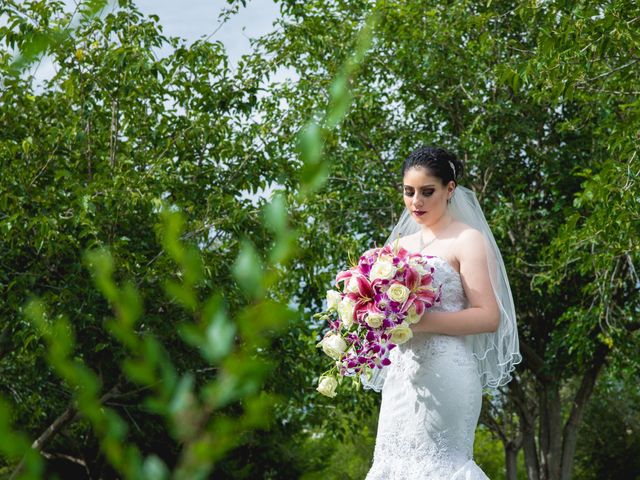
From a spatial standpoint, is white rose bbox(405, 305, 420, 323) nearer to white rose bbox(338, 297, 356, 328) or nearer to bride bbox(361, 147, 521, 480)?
bride bbox(361, 147, 521, 480)

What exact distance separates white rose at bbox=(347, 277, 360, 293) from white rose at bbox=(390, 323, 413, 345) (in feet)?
0.65

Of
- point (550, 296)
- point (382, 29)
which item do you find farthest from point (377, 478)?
point (550, 296)

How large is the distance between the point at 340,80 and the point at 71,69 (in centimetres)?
820

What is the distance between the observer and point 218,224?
773cm

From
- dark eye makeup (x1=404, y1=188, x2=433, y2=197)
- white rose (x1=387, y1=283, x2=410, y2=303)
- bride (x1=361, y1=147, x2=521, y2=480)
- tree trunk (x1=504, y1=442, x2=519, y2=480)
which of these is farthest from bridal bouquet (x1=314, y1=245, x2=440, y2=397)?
tree trunk (x1=504, y1=442, x2=519, y2=480)

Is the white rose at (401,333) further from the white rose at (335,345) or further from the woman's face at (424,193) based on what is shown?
the woman's face at (424,193)

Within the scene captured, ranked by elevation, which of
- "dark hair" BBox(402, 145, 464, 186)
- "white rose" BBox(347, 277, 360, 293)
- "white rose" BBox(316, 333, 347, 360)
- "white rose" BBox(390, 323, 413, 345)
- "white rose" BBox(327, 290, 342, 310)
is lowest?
"white rose" BBox(316, 333, 347, 360)

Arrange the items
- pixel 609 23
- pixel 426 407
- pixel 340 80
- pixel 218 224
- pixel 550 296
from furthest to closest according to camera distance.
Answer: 1. pixel 550 296
2. pixel 218 224
3. pixel 609 23
4. pixel 426 407
5. pixel 340 80

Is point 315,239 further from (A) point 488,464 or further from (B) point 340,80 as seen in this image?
(A) point 488,464

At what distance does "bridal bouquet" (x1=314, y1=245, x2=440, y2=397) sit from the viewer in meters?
3.49

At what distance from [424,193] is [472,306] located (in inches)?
18.2

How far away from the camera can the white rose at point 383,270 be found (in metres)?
3.50

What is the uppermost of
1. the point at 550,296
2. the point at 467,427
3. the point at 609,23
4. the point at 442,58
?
the point at 442,58

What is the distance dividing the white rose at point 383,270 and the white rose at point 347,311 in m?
0.12
